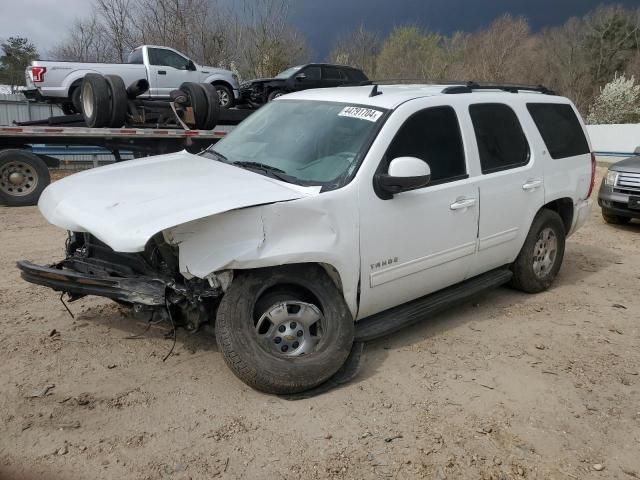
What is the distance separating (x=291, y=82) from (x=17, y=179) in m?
7.15

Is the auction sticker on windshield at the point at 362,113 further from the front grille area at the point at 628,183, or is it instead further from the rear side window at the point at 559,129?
the front grille area at the point at 628,183

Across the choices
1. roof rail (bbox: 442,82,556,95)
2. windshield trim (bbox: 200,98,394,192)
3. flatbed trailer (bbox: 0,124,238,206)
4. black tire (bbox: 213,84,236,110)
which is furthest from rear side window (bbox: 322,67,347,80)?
windshield trim (bbox: 200,98,394,192)

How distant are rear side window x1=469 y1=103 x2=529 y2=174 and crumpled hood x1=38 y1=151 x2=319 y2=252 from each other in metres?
1.76

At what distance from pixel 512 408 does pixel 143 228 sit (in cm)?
238

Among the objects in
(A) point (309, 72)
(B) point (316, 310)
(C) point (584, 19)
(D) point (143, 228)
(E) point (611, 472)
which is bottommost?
(E) point (611, 472)

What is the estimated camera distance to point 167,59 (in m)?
14.0

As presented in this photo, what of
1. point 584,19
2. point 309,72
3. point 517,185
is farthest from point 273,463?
point 584,19

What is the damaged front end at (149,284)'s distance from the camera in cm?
329

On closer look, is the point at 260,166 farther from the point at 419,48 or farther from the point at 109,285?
the point at 419,48

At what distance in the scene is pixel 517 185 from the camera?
15.6ft

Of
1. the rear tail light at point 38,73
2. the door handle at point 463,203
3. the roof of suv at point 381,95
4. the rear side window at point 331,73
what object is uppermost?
the rear side window at point 331,73

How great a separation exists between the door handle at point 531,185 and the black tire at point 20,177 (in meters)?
8.38

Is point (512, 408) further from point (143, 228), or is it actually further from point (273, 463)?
point (143, 228)

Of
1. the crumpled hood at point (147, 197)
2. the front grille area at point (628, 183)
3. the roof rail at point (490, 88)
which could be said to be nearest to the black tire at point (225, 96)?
the front grille area at point (628, 183)
